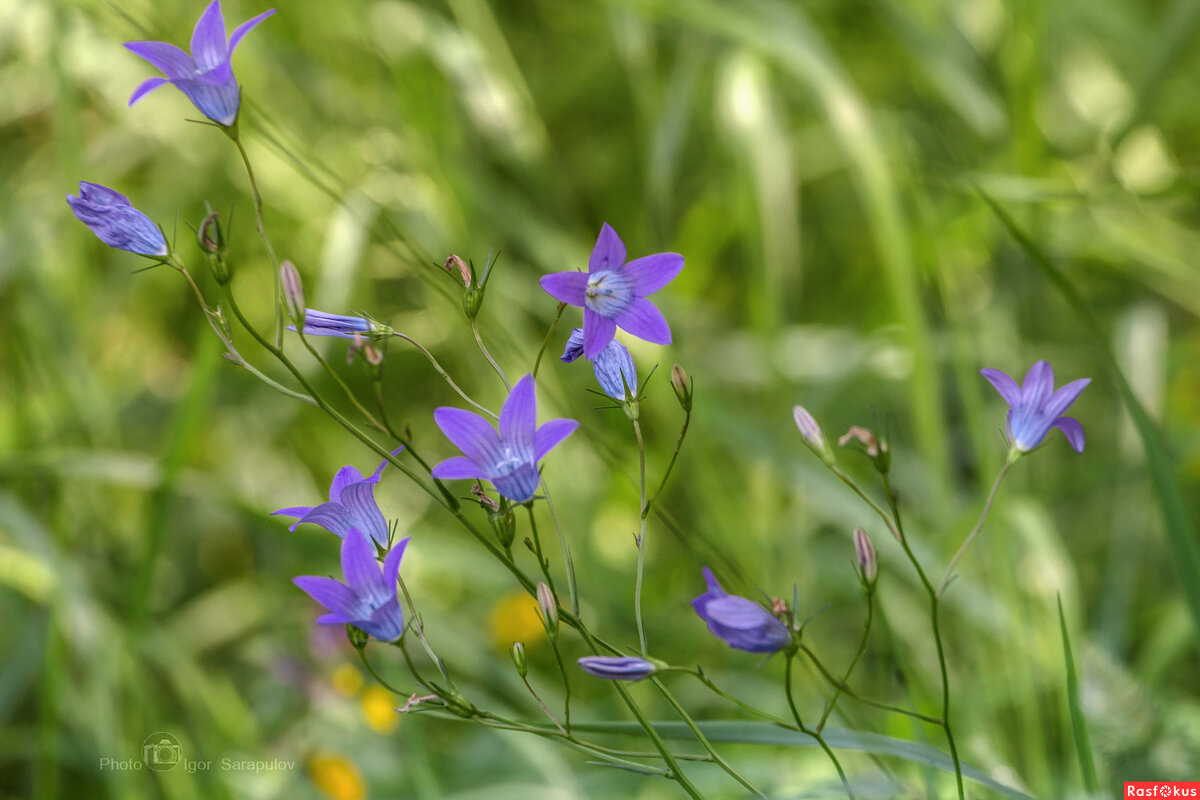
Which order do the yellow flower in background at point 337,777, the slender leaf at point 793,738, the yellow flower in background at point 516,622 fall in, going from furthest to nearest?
the yellow flower in background at point 516,622 → the yellow flower in background at point 337,777 → the slender leaf at point 793,738

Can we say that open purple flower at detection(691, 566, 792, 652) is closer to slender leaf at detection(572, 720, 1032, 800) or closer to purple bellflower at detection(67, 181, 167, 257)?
slender leaf at detection(572, 720, 1032, 800)

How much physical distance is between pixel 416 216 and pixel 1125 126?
98cm

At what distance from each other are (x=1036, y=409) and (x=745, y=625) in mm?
209

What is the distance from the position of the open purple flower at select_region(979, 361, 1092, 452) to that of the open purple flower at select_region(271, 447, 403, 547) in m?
0.32

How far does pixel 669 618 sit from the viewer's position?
46.5 inches

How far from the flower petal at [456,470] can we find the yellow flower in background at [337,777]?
69 cm

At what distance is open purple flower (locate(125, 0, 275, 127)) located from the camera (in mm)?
419

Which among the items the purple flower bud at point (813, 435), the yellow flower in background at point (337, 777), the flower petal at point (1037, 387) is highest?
the flower petal at point (1037, 387)

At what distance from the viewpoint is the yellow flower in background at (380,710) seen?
94cm

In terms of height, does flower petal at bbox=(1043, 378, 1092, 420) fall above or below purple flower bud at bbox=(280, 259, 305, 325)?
above

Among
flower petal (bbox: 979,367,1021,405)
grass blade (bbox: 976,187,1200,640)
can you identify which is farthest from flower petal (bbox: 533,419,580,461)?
grass blade (bbox: 976,187,1200,640)
